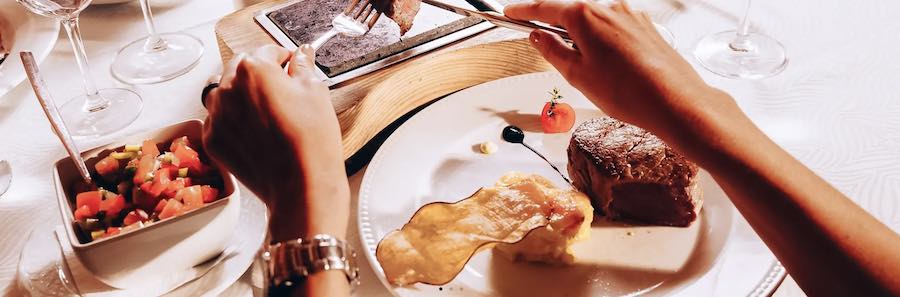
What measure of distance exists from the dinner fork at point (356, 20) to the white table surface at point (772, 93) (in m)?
0.36

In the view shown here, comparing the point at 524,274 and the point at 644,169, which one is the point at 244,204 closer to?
the point at 524,274

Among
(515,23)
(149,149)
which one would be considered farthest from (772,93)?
(149,149)

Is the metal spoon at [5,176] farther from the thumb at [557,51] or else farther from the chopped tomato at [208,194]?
the thumb at [557,51]

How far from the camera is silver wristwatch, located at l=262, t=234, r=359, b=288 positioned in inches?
34.6

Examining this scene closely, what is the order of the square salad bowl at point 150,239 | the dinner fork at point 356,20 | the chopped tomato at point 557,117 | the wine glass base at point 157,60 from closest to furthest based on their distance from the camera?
the square salad bowl at point 150,239 → the chopped tomato at point 557,117 → the dinner fork at point 356,20 → the wine glass base at point 157,60

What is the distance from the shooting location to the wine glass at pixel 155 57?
1.70 metres

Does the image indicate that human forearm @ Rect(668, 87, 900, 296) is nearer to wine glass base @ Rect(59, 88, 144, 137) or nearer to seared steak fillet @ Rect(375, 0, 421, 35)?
seared steak fillet @ Rect(375, 0, 421, 35)

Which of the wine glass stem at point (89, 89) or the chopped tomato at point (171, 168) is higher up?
the chopped tomato at point (171, 168)

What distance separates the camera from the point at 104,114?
5.17 ft

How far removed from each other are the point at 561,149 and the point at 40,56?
3.78 ft

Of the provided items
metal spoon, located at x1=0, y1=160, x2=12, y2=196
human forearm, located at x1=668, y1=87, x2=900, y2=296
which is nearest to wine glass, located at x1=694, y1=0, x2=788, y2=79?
human forearm, located at x1=668, y1=87, x2=900, y2=296

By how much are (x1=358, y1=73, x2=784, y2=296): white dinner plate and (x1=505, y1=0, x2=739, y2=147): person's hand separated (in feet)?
0.77

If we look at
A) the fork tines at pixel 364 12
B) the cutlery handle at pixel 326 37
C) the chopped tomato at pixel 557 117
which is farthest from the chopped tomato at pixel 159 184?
the chopped tomato at pixel 557 117

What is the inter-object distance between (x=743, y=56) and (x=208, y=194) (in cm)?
131
